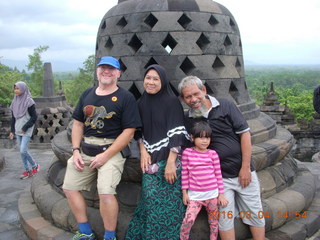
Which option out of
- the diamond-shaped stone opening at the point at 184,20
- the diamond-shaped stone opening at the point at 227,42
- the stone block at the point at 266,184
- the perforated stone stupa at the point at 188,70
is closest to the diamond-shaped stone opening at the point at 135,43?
the perforated stone stupa at the point at 188,70

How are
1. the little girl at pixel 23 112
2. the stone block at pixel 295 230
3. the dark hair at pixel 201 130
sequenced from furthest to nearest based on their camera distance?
the little girl at pixel 23 112, the stone block at pixel 295 230, the dark hair at pixel 201 130

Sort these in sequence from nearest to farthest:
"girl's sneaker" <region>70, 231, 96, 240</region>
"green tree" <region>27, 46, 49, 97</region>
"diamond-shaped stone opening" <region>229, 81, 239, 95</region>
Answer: "girl's sneaker" <region>70, 231, 96, 240</region> < "diamond-shaped stone opening" <region>229, 81, 239, 95</region> < "green tree" <region>27, 46, 49, 97</region>


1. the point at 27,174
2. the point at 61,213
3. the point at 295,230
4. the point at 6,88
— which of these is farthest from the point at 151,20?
the point at 6,88

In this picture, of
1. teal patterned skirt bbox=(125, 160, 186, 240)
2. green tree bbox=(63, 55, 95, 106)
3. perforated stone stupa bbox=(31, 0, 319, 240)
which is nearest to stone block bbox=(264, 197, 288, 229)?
perforated stone stupa bbox=(31, 0, 319, 240)

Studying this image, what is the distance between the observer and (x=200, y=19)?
3.23 meters

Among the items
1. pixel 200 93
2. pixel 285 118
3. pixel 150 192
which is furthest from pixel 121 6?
pixel 285 118

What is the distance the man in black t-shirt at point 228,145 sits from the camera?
2340 millimetres

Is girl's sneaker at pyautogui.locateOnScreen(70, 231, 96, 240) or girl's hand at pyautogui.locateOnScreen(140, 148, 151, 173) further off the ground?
girl's hand at pyautogui.locateOnScreen(140, 148, 151, 173)

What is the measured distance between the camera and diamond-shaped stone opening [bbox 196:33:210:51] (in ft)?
10.7

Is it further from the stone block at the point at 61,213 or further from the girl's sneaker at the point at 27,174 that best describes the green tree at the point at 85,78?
the stone block at the point at 61,213

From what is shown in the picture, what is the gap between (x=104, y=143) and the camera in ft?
7.95

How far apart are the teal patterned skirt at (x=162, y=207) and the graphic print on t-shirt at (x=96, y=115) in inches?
22.6

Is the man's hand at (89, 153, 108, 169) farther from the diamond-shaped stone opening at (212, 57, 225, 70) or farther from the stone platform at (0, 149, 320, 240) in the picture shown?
the diamond-shaped stone opening at (212, 57, 225, 70)

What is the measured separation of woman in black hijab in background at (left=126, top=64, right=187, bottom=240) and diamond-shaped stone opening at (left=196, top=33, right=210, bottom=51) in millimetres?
1143
